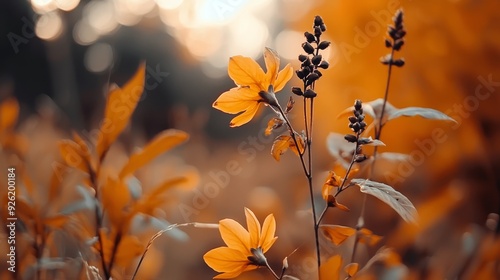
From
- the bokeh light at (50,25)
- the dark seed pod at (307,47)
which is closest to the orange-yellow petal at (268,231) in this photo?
the dark seed pod at (307,47)

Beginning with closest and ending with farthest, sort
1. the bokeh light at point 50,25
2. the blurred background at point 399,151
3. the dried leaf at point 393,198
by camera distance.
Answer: the dried leaf at point 393,198 → the blurred background at point 399,151 → the bokeh light at point 50,25

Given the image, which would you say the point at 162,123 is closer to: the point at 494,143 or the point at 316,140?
the point at 316,140

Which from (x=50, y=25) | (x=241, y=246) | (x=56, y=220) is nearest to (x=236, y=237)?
(x=241, y=246)

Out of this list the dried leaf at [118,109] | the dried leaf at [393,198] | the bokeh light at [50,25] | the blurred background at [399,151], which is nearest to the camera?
the dried leaf at [393,198]

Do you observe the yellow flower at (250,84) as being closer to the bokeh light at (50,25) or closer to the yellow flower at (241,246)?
the yellow flower at (241,246)

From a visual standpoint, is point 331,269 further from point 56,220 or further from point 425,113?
point 56,220

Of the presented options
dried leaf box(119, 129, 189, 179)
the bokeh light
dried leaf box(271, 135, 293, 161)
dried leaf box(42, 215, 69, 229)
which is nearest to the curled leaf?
dried leaf box(271, 135, 293, 161)
